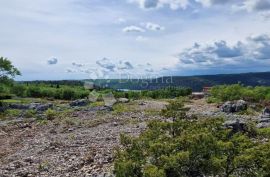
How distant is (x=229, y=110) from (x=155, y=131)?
1500 inches

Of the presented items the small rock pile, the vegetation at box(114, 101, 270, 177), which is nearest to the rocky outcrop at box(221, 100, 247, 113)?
the small rock pile

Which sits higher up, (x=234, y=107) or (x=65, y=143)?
(x=234, y=107)

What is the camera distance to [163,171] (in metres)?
15.8

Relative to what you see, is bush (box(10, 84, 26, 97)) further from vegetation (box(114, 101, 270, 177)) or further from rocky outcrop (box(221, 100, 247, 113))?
vegetation (box(114, 101, 270, 177))

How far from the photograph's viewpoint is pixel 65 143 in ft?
118

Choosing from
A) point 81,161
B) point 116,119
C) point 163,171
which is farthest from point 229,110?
point 163,171

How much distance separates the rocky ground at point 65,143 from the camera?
2711 cm

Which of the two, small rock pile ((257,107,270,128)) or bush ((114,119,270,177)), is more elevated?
bush ((114,119,270,177))

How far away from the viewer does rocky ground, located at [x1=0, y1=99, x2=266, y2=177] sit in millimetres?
27109

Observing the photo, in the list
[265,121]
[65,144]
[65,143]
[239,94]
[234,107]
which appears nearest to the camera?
[65,144]

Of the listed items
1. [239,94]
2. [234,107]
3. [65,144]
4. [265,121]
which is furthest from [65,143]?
[239,94]

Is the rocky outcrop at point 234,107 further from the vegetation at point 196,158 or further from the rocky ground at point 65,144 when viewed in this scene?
the vegetation at point 196,158

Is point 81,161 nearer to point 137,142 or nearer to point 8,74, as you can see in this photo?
point 137,142

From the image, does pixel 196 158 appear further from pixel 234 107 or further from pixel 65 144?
pixel 234 107
